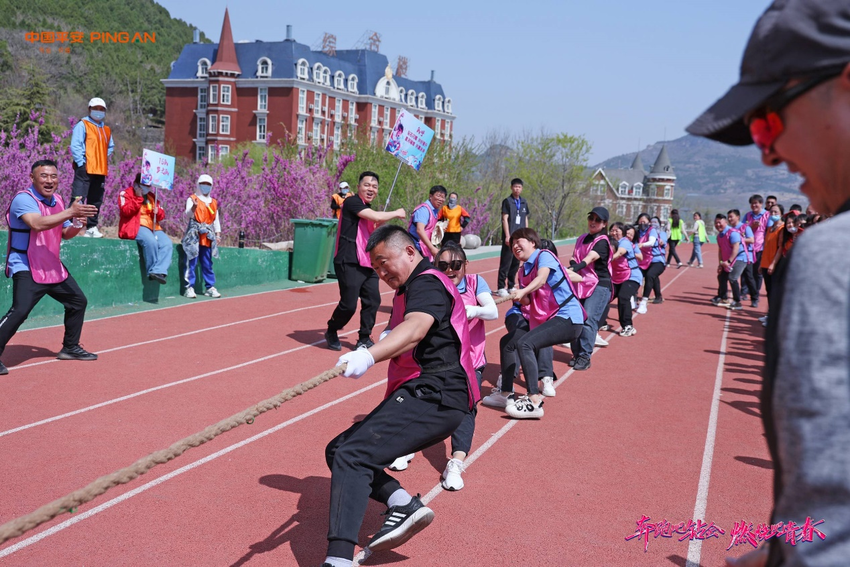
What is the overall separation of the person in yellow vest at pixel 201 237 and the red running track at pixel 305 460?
2.83 meters

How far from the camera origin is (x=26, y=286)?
7562mm

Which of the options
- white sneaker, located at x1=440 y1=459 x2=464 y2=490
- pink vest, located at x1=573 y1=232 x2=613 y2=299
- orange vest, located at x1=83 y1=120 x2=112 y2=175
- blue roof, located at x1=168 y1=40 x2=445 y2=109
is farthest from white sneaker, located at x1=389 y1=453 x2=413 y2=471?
blue roof, located at x1=168 y1=40 x2=445 y2=109

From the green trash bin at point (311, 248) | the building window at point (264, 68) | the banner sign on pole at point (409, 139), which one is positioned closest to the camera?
the banner sign on pole at point (409, 139)

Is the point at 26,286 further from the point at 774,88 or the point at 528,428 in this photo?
the point at 774,88

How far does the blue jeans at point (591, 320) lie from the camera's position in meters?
9.92

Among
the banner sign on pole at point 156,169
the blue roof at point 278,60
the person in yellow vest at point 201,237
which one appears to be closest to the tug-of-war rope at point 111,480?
the banner sign on pole at point 156,169

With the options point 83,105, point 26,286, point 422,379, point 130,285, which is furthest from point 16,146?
point 83,105

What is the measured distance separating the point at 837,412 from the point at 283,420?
6.15m

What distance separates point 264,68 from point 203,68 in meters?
6.72

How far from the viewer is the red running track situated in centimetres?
451

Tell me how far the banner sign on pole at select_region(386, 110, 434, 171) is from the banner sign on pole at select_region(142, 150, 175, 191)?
360 centimetres

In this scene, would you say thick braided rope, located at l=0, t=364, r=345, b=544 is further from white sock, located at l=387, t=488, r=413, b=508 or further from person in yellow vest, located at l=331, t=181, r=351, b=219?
person in yellow vest, located at l=331, t=181, r=351, b=219

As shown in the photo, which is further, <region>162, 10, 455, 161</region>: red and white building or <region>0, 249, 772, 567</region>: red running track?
<region>162, 10, 455, 161</region>: red and white building

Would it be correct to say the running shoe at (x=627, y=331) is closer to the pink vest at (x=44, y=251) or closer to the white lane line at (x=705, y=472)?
the white lane line at (x=705, y=472)
